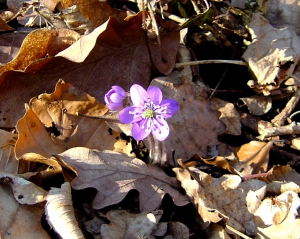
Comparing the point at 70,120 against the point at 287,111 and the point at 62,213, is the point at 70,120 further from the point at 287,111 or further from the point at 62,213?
the point at 287,111

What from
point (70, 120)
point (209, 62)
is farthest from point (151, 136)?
point (209, 62)

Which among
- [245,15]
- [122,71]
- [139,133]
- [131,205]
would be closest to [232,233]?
[131,205]

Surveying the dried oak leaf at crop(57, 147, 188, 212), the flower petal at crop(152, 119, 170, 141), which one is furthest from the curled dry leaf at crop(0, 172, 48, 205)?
the flower petal at crop(152, 119, 170, 141)

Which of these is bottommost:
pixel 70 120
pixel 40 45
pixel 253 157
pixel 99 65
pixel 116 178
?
pixel 253 157

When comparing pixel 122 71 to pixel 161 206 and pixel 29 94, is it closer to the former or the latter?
pixel 29 94

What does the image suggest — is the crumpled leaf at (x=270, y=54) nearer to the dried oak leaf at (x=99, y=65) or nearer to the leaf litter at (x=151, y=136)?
the leaf litter at (x=151, y=136)
